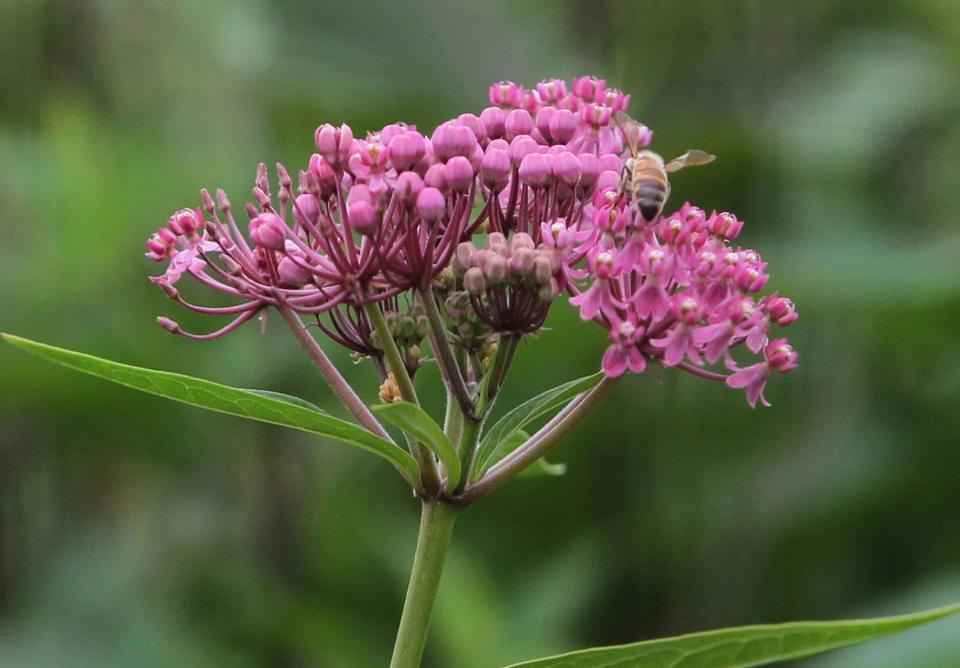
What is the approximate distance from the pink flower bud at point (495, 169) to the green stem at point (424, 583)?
65 centimetres

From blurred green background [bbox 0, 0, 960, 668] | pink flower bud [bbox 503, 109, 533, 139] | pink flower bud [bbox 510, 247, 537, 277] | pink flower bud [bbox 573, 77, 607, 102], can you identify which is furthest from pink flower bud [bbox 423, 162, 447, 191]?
blurred green background [bbox 0, 0, 960, 668]

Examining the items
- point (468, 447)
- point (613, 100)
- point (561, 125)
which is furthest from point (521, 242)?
point (613, 100)

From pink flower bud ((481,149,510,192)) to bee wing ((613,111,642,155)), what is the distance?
38 centimetres

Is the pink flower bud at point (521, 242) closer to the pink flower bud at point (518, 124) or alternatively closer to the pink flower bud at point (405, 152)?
the pink flower bud at point (405, 152)

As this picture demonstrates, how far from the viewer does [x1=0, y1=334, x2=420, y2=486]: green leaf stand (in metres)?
2.08

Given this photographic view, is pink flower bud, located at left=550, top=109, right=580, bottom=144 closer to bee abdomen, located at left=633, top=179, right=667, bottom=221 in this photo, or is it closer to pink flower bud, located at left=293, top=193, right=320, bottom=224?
bee abdomen, located at left=633, top=179, right=667, bottom=221

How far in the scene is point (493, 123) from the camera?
103 inches

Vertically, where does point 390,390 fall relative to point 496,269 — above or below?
below

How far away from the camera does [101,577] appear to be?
5531mm

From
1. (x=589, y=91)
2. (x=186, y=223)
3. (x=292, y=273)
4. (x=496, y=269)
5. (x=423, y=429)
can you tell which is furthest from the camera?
(x=589, y=91)

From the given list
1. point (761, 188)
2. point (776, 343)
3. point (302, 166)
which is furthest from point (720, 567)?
point (776, 343)

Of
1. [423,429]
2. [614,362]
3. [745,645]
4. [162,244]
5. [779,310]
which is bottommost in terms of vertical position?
[745,645]

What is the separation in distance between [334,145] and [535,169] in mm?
401

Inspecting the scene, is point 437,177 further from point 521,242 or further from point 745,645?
point 745,645
